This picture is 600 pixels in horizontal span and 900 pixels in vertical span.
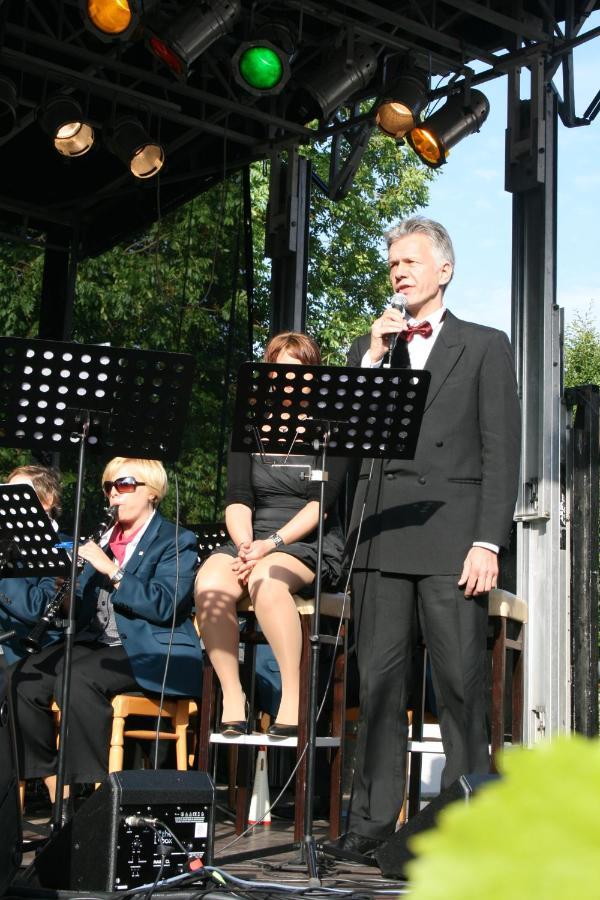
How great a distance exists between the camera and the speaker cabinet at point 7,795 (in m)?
2.61

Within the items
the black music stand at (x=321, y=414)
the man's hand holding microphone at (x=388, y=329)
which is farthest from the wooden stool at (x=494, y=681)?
the man's hand holding microphone at (x=388, y=329)

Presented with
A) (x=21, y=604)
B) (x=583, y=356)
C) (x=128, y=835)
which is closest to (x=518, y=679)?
(x=21, y=604)

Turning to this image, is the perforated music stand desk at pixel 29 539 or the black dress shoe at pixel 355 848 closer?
the black dress shoe at pixel 355 848

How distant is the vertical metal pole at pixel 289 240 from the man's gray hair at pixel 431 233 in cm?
413

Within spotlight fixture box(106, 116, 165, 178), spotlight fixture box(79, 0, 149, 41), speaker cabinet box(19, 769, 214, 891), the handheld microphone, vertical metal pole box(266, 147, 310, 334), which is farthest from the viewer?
vertical metal pole box(266, 147, 310, 334)

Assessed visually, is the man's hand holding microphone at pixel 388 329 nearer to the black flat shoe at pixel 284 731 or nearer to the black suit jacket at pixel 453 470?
the black suit jacket at pixel 453 470

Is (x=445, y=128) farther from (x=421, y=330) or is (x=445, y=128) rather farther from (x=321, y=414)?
(x=321, y=414)

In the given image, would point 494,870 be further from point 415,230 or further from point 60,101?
point 60,101

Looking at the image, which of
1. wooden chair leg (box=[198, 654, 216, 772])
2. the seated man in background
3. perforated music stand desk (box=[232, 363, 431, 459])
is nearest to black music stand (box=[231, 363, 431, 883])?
perforated music stand desk (box=[232, 363, 431, 459])

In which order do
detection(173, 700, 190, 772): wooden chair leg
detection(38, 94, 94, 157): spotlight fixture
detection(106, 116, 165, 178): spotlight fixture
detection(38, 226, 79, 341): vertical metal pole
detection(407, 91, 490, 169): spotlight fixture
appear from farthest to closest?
1. detection(38, 226, 79, 341): vertical metal pole
2. detection(106, 116, 165, 178): spotlight fixture
3. detection(38, 94, 94, 157): spotlight fixture
4. detection(407, 91, 490, 169): spotlight fixture
5. detection(173, 700, 190, 772): wooden chair leg

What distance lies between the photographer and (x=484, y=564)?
3.70m

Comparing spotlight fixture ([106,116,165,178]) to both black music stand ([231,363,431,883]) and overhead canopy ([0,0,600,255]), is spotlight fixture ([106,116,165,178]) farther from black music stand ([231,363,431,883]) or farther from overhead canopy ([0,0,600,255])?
black music stand ([231,363,431,883])

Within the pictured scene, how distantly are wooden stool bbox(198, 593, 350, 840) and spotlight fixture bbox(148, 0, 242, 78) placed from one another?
10.8 feet

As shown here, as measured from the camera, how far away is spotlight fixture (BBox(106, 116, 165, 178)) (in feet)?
23.7
